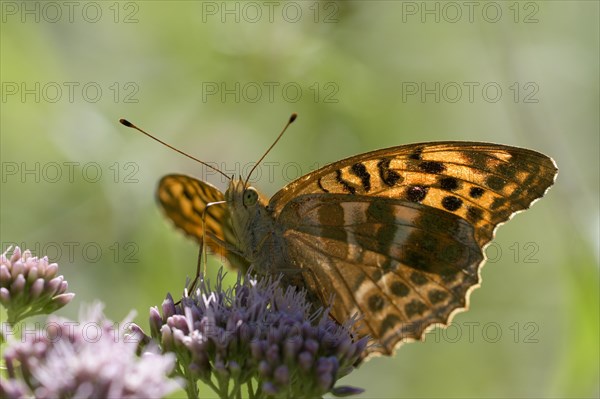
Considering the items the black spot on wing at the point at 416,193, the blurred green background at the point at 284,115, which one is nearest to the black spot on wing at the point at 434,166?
the black spot on wing at the point at 416,193

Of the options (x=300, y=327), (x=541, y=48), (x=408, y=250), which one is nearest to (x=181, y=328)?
(x=300, y=327)

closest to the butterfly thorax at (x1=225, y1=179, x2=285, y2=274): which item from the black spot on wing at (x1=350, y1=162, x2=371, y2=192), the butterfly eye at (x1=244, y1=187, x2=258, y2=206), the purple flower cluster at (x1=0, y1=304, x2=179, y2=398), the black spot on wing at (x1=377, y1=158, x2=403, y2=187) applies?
the butterfly eye at (x1=244, y1=187, x2=258, y2=206)

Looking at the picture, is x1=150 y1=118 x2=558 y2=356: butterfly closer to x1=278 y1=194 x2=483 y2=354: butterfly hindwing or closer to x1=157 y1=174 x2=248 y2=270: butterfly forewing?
x1=278 y1=194 x2=483 y2=354: butterfly hindwing

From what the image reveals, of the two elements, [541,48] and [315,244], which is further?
[541,48]

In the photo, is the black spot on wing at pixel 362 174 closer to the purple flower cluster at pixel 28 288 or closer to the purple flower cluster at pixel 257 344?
the purple flower cluster at pixel 257 344

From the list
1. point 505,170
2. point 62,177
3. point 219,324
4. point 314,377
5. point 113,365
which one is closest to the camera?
point 113,365

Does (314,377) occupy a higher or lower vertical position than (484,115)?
lower

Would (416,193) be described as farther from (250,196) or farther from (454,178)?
(250,196)

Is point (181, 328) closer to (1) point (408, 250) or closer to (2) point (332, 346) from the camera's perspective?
(2) point (332, 346)
